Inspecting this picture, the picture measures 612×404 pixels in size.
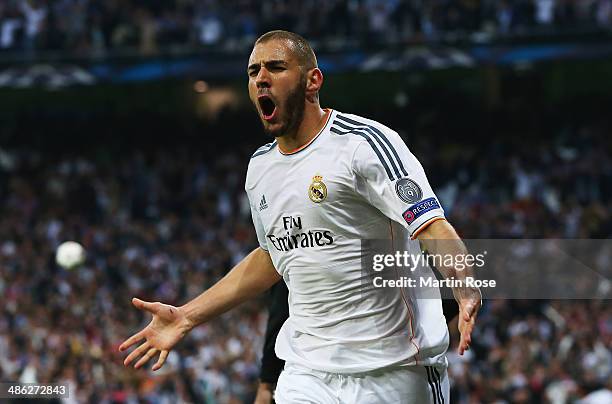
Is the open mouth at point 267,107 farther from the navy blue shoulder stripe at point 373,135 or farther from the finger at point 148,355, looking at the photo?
the finger at point 148,355

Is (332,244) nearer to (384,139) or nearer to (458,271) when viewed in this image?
(384,139)

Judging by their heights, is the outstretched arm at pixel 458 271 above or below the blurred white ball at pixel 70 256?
above

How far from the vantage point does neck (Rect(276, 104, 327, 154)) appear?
4.44 metres

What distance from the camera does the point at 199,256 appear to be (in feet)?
62.8

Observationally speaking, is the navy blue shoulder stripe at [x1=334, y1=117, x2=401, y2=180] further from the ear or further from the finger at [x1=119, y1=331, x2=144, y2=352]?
the finger at [x1=119, y1=331, x2=144, y2=352]

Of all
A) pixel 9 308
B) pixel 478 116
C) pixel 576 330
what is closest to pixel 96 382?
pixel 9 308

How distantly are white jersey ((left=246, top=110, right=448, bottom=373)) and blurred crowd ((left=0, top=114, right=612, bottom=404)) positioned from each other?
793 cm

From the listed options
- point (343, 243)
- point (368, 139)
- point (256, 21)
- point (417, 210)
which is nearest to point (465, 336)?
point (417, 210)

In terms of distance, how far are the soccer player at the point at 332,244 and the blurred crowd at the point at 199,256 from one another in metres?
7.90

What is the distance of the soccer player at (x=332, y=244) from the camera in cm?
430

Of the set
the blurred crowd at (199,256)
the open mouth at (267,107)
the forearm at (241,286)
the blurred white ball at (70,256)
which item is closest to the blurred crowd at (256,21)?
the blurred crowd at (199,256)

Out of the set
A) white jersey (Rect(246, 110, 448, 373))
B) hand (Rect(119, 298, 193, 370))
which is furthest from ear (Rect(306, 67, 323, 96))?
hand (Rect(119, 298, 193, 370))

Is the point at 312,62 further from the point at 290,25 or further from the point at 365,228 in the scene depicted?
the point at 290,25

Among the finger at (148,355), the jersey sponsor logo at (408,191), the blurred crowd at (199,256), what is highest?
the jersey sponsor logo at (408,191)
